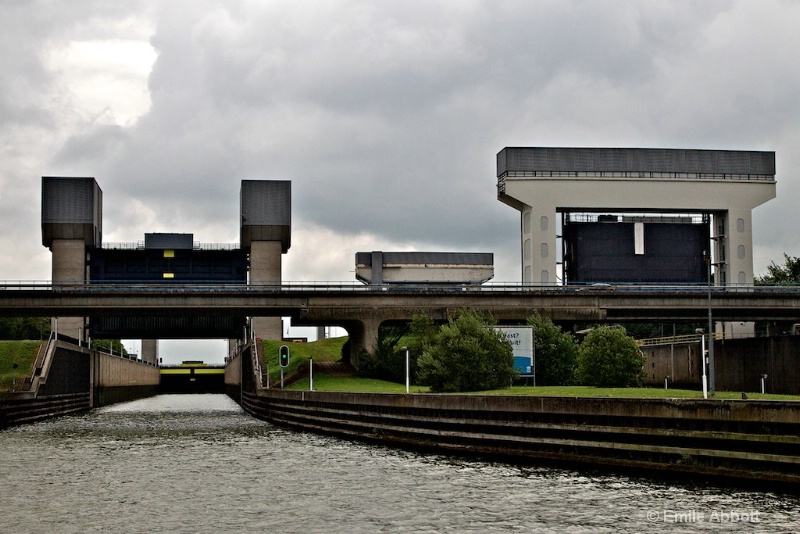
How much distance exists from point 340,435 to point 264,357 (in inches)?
1334

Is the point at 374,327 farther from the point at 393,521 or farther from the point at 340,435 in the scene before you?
the point at 393,521

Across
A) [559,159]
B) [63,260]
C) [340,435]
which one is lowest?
[340,435]

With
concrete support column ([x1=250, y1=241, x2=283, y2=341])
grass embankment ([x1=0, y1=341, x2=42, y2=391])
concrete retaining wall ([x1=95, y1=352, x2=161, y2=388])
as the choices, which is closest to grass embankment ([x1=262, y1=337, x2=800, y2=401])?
concrete support column ([x1=250, y1=241, x2=283, y2=341])

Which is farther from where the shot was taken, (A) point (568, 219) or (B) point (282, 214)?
(B) point (282, 214)

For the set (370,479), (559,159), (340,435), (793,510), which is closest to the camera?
(793,510)

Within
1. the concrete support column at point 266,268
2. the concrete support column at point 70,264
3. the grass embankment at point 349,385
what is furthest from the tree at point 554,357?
the concrete support column at point 70,264

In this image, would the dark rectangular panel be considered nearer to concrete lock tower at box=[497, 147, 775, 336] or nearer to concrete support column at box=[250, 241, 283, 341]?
concrete lock tower at box=[497, 147, 775, 336]

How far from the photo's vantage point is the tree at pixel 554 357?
187 feet

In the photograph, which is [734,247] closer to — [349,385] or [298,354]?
[298,354]

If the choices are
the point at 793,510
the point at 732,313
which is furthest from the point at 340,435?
the point at 732,313

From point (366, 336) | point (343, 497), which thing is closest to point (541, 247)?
point (366, 336)

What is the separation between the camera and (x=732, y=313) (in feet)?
243

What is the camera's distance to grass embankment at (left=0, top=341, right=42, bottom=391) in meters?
69.1

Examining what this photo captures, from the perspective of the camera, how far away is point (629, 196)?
8156 centimetres
